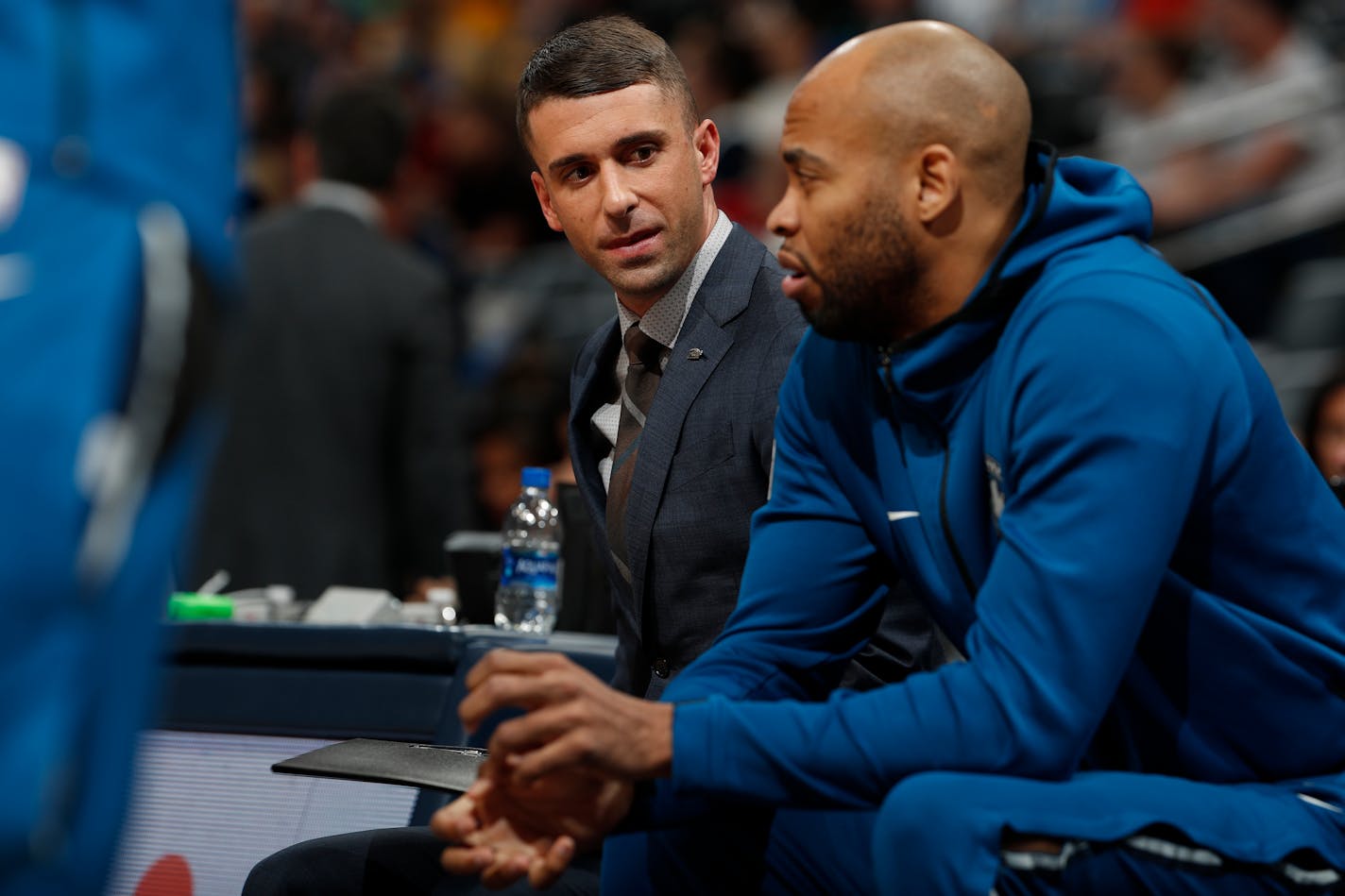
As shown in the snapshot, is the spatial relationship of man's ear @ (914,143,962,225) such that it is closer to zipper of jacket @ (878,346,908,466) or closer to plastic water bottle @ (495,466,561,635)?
zipper of jacket @ (878,346,908,466)

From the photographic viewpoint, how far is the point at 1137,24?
7938 millimetres

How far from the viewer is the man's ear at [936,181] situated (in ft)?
6.59

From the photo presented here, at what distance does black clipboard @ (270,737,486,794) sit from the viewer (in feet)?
6.88

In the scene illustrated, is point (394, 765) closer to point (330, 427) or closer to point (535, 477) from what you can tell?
point (535, 477)

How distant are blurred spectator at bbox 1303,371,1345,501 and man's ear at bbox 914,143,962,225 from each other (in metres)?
2.44

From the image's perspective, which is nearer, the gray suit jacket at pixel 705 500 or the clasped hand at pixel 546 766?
the clasped hand at pixel 546 766

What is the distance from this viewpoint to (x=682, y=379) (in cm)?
266

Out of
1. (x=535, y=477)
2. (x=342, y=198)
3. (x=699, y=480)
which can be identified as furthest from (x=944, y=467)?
(x=342, y=198)

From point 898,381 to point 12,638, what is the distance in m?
1.16

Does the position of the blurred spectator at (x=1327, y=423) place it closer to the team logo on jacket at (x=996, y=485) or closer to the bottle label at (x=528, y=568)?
the bottle label at (x=528, y=568)

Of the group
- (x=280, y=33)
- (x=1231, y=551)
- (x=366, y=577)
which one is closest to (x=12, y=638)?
(x=1231, y=551)

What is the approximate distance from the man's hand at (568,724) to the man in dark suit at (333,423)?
2.79 meters

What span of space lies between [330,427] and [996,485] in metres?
2.93

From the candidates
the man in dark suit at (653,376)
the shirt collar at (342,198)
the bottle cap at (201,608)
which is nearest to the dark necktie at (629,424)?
the man in dark suit at (653,376)
